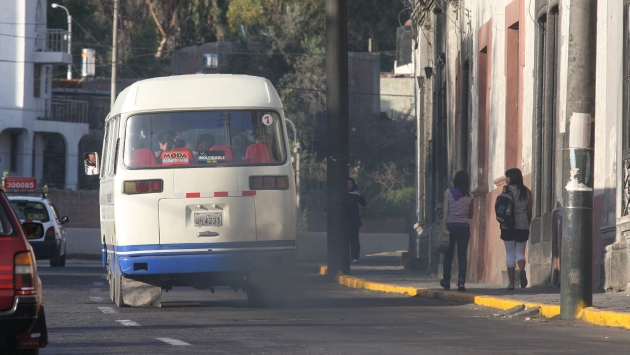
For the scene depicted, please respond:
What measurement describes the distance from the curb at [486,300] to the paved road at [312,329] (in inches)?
7.8

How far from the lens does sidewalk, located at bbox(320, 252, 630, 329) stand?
12344 millimetres

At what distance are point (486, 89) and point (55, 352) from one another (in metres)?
14.8

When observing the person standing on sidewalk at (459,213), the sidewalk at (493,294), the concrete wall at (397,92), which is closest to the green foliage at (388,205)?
the concrete wall at (397,92)

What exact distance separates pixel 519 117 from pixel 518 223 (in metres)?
3.36

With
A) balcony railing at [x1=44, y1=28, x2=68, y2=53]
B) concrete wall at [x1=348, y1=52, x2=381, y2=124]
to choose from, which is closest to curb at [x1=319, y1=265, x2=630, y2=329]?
concrete wall at [x1=348, y1=52, x2=381, y2=124]

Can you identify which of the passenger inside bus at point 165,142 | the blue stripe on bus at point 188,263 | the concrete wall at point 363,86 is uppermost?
the concrete wall at point 363,86

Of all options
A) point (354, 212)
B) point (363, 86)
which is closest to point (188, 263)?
point (354, 212)

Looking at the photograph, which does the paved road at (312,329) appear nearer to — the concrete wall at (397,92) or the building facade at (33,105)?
the building facade at (33,105)

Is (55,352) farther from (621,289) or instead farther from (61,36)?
(61,36)

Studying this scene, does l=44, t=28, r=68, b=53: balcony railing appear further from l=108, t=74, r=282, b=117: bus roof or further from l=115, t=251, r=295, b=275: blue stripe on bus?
l=115, t=251, r=295, b=275: blue stripe on bus

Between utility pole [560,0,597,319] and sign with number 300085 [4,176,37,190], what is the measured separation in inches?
1381

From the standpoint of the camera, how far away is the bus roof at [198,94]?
602 inches

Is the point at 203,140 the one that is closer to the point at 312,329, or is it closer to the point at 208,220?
the point at 208,220

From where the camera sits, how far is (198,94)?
15.4 m
